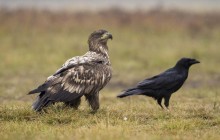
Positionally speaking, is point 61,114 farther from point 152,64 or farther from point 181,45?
point 181,45

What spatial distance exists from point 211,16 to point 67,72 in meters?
20.6

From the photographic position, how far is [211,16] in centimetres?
3066

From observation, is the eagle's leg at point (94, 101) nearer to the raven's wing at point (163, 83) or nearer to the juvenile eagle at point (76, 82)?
the juvenile eagle at point (76, 82)

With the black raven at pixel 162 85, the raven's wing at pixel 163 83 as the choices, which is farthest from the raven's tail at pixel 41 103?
the raven's wing at pixel 163 83

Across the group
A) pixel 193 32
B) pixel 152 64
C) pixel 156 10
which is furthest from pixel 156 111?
pixel 156 10

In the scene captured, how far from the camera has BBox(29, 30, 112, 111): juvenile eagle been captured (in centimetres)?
1062

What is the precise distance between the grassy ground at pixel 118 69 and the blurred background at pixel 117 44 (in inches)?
1.2

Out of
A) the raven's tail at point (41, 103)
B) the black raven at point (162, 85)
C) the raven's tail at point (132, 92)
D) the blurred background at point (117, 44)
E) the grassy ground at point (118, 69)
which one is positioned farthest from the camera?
the blurred background at point (117, 44)

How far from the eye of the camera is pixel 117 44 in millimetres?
24328

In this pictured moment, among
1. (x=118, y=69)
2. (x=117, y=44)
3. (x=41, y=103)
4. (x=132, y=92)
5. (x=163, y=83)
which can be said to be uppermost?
(x=117, y=44)

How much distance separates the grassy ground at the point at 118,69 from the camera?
9633mm

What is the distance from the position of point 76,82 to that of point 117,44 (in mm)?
13499

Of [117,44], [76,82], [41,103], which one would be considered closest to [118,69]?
[117,44]

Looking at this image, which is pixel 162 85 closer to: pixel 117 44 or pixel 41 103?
pixel 41 103
